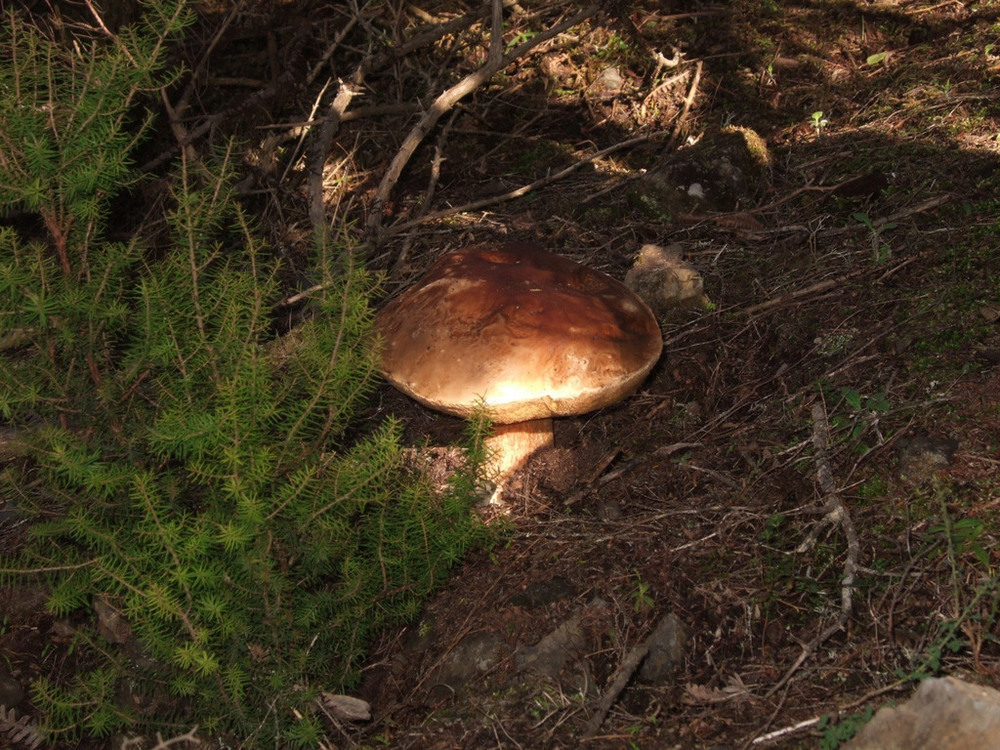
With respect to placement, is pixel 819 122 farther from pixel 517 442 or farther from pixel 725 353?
pixel 517 442

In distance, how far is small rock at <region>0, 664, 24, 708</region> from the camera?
2973 mm

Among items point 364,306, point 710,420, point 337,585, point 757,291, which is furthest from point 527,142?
point 337,585

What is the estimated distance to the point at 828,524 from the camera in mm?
2486

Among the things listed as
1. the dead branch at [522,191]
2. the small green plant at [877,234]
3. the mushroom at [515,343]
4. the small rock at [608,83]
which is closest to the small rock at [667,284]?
the mushroom at [515,343]

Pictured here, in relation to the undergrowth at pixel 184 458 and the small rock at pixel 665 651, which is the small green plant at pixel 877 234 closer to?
the small rock at pixel 665 651

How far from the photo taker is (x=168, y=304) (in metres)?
2.42

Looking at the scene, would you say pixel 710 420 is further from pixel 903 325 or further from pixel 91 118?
pixel 91 118

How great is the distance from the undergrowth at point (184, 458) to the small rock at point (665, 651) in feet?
2.06

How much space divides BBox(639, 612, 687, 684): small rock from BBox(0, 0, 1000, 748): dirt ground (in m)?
0.02

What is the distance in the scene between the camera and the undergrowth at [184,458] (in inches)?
88.0

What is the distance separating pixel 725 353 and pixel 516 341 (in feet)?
Result: 3.39

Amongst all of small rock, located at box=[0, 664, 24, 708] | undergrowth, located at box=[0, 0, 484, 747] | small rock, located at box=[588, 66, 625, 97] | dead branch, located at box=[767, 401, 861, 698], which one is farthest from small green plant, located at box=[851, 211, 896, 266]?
small rock, located at box=[0, 664, 24, 708]

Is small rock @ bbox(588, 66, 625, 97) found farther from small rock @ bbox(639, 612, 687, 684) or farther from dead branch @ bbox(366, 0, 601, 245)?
small rock @ bbox(639, 612, 687, 684)

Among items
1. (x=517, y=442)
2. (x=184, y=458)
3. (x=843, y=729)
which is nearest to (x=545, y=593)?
(x=517, y=442)
